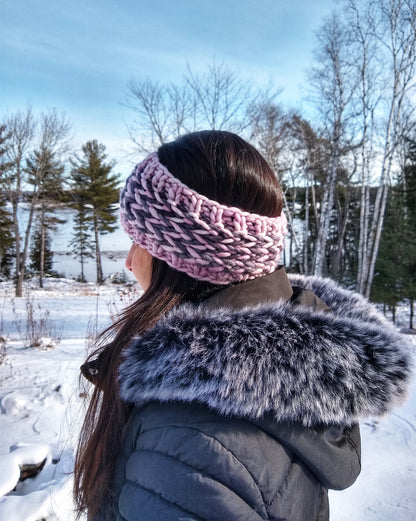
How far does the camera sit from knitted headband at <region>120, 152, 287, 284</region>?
899mm

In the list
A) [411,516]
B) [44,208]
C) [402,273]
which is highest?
[44,208]

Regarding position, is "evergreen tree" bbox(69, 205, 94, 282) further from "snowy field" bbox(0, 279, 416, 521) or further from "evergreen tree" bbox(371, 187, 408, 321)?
"snowy field" bbox(0, 279, 416, 521)

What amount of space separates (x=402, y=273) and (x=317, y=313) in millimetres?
15747

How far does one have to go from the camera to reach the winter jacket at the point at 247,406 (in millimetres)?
694

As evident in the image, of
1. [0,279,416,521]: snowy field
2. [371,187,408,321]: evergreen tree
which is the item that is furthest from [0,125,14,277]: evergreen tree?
[371,187,408,321]: evergreen tree

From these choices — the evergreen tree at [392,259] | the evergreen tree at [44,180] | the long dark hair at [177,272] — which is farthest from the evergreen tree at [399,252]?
the evergreen tree at [44,180]

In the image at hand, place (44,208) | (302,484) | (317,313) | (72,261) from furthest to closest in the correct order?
(72,261), (44,208), (317,313), (302,484)

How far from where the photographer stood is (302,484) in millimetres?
774

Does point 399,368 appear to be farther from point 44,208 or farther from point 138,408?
point 44,208

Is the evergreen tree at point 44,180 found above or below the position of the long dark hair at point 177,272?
above

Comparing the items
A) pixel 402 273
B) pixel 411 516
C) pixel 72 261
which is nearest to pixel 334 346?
pixel 411 516

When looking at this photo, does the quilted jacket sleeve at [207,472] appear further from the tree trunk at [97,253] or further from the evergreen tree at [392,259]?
the tree trunk at [97,253]

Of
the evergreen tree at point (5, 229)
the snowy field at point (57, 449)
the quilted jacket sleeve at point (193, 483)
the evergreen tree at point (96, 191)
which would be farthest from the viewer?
the evergreen tree at point (96, 191)

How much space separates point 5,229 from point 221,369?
24987mm
